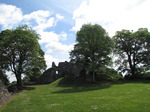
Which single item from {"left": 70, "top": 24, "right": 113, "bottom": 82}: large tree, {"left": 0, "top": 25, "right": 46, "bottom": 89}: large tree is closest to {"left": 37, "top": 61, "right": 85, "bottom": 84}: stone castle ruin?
{"left": 70, "top": 24, "right": 113, "bottom": 82}: large tree

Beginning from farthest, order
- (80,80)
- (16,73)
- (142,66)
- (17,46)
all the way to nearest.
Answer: (142,66) → (80,80) → (16,73) → (17,46)

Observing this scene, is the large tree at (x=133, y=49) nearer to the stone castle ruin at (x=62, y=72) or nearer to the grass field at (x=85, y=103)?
→ the stone castle ruin at (x=62, y=72)

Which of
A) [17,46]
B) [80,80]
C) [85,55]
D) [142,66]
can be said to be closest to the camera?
[17,46]

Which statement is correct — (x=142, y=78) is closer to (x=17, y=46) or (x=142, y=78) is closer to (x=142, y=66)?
(x=142, y=66)

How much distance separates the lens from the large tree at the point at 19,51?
34625 mm

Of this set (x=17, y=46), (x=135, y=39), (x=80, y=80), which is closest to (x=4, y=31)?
(x=17, y=46)

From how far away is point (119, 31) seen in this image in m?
56.8

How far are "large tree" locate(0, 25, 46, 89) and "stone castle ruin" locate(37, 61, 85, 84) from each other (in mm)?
16875

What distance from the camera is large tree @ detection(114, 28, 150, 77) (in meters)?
50.9

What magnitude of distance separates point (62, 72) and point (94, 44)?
2200 centimetres

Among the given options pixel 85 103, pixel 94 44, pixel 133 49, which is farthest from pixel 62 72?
pixel 85 103

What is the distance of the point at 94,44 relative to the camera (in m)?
41.4

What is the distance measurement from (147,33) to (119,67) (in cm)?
1775

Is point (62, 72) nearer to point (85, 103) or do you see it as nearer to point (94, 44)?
point (94, 44)
